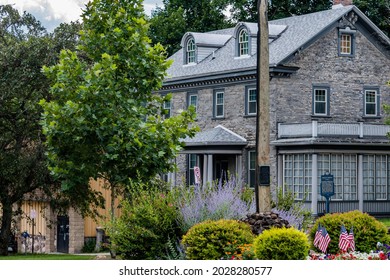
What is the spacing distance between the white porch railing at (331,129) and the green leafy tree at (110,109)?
41.3 ft

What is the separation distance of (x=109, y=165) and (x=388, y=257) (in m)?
15.1

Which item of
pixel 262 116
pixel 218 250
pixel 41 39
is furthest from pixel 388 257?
pixel 41 39

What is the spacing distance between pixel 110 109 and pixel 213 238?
12.7m

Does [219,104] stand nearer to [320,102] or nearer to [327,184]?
[320,102]

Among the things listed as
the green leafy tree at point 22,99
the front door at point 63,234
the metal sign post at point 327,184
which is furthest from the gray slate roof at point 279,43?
the green leafy tree at point 22,99

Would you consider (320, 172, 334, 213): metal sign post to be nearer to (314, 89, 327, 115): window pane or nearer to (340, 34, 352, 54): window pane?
(314, 89, 327, 115): window pane

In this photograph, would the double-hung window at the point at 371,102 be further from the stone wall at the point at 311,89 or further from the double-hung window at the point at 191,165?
the double-hung window at the point at 191,165

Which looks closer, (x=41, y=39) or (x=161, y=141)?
(x=161, y=141)

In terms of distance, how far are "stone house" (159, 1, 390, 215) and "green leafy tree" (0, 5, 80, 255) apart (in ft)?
34.6

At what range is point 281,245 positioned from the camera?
1767cm

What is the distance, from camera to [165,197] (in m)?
21.7

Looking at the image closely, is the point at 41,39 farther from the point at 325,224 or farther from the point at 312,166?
the point at 325,224

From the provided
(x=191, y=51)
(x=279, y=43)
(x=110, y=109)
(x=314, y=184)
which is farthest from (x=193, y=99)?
(x=110, y=109)

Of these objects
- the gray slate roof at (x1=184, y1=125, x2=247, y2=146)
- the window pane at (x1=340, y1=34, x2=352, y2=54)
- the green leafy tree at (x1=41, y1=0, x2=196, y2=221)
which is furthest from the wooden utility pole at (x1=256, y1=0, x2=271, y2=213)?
the window pane at (x1=340, y1=34, x2=352, y2=54)
